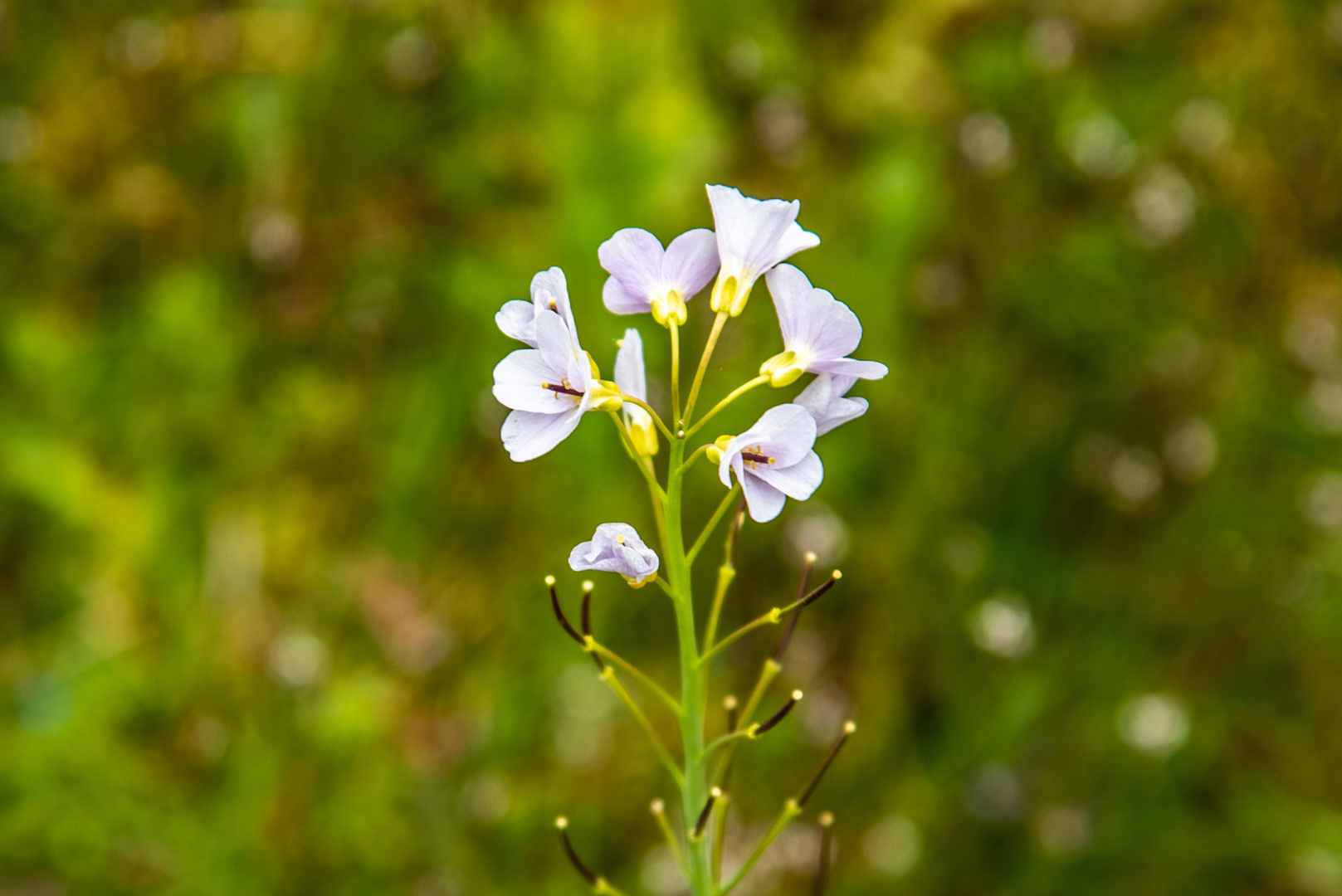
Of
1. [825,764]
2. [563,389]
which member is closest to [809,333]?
[563,389]

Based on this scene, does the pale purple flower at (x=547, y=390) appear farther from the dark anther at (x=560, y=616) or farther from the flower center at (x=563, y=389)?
the dark anther at (x=560, y=616)

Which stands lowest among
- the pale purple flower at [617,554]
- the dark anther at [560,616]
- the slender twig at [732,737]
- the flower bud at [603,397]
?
the slender twig at [732,737]

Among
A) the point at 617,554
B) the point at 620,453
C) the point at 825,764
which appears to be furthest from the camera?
the point at 620,453

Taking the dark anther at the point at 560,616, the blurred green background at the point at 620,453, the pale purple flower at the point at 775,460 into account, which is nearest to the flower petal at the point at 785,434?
the pale purple flower at the point at 775,460

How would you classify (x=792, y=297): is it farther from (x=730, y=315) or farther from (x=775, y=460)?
(x=775, y=460)

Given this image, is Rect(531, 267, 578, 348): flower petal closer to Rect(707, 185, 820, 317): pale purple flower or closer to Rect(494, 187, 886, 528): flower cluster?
Rect(494, 187, 886, 528): flower cluster

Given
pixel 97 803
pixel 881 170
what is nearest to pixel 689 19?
pixel 881 170
